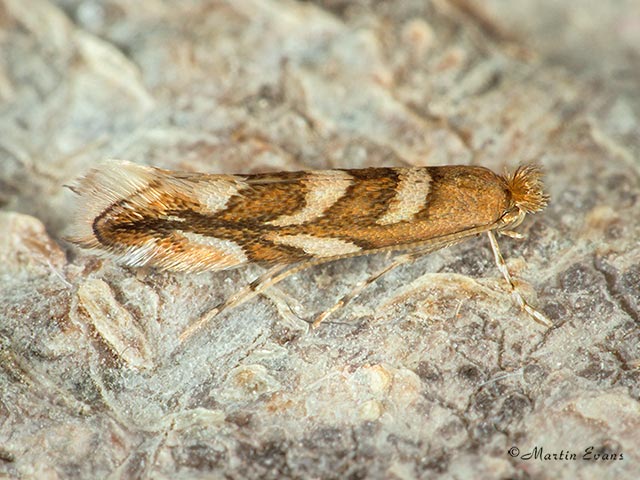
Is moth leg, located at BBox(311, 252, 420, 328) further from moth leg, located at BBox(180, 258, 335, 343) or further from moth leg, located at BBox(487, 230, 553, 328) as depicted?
moth leg, located at BBox(487, 230, 553, 328)

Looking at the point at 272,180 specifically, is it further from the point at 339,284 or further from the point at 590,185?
the point at 590,185

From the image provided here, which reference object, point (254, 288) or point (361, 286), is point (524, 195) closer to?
point (361, 286)

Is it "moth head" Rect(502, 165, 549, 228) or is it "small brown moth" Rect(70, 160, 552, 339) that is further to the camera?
"moth head" Rect(502, 165, 549, 228)

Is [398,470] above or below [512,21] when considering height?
below

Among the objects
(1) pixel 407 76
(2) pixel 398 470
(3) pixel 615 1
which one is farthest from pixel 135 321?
(3) pixel 615 1
